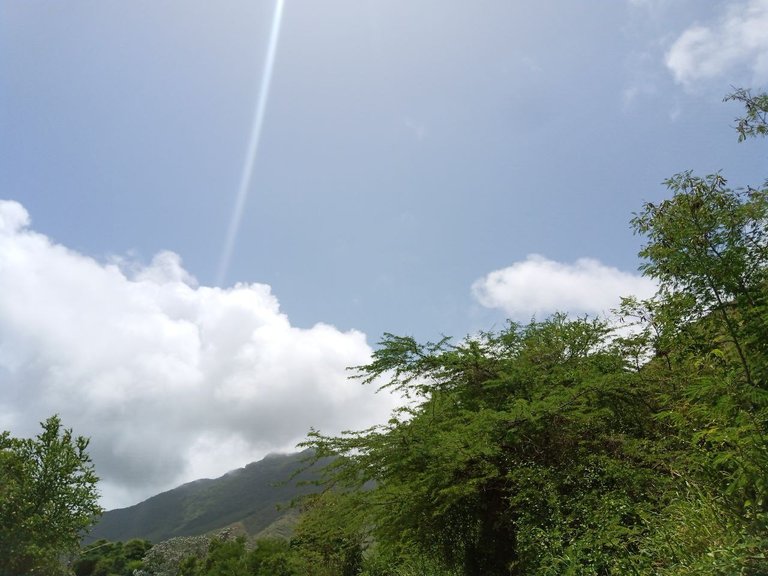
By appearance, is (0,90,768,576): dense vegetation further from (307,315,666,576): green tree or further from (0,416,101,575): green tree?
(0,416,101,575): green tree

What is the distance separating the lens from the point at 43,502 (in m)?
31.3

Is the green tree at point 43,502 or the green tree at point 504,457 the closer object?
the green tree at point 504,457

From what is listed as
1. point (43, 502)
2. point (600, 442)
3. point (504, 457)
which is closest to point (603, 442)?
point (600, 442)

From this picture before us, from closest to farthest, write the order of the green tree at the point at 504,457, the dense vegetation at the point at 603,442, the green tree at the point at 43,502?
the dense vegetation at the point at 603,442, the green tree at the point at 504,457, the green tree at the point at 43,502

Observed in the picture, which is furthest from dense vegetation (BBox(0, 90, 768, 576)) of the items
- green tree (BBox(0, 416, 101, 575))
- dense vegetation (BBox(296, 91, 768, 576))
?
green tree (BBox(0, 416, 101, 575))

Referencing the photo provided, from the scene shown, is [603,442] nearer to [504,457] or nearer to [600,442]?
[600,442]

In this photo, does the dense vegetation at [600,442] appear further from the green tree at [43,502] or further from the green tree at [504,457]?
the green tree at [43,502]

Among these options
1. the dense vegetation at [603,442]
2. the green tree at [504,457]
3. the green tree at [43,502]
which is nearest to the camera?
the dense vegetation at [603,442]

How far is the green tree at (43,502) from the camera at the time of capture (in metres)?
29.7

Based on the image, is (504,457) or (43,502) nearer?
(504,457)

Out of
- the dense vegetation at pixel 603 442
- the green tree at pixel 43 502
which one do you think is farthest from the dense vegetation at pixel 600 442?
the green tree at pixel 43 502

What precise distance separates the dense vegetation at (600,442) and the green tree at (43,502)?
81.6 ft

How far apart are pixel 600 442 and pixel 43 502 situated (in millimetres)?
36936

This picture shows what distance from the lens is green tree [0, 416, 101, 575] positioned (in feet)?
97.3
